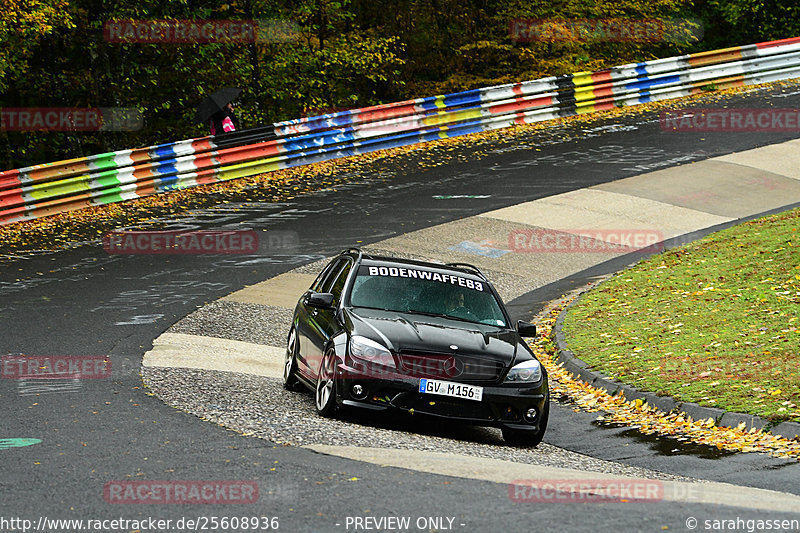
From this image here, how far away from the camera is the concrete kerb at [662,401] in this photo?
947 centimetres

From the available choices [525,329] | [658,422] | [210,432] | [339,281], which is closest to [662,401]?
[658,422]

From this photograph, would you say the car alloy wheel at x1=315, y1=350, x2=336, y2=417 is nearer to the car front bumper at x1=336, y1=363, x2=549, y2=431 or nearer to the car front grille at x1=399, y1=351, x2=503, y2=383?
the car front bumper at x1=336, y1=363, x2=549, y2=431

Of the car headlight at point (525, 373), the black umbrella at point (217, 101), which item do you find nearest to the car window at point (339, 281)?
the car headlight at point (525, 373)

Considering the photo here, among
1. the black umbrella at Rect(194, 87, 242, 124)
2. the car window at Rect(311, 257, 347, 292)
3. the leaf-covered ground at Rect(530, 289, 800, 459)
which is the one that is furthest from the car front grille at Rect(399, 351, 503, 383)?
the black umbrella at Rect(194, 87, 242, 124)

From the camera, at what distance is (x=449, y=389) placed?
9.09m

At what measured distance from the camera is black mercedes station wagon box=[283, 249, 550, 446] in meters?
9.10

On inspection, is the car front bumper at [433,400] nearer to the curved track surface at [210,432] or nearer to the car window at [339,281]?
the curved track surface at [210,432]

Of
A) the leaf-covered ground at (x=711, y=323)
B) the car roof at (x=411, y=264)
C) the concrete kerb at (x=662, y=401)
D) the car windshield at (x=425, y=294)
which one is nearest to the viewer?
the concrete kerb at (x=662, y=401)

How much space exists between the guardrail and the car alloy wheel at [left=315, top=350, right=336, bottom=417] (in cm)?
1258

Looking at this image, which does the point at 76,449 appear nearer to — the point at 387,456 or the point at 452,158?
the point at 387,456

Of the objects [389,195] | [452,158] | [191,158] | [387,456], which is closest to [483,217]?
[389,195]

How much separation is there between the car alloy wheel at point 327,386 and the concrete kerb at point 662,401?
3.62m

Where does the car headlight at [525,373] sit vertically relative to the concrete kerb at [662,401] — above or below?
above

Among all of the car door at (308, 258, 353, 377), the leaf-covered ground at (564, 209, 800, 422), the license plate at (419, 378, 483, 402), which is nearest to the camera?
the license plate at (419, 378, 483, 402)
